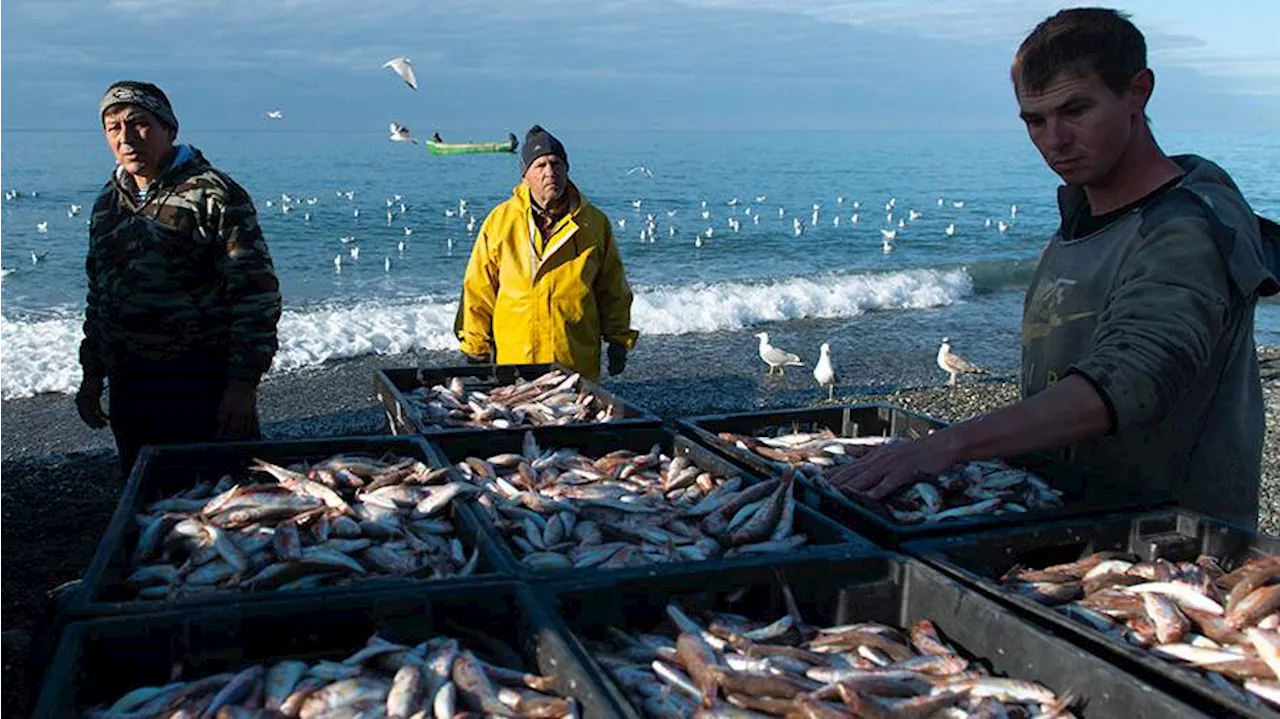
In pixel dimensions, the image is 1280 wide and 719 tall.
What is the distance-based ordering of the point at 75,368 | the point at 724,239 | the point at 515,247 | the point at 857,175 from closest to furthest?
the point at 515,247 → the point at 75,368 → the point at 724,239 → the point at 857,175

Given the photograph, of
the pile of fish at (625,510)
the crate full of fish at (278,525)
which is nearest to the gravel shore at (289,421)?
the pile of fish at (625,510)

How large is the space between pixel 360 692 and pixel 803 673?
1.14 m

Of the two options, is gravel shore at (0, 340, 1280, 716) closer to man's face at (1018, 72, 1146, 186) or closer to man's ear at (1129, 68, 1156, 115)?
man's face at (1018, 72, 1146, 186)

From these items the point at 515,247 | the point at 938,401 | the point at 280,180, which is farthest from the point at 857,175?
the point at 515,247

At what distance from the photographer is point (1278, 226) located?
3312 millimetres

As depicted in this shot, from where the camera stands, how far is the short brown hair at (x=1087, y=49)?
309cm

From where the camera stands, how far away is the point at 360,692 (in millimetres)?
2533

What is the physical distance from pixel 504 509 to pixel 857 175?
3170 inches

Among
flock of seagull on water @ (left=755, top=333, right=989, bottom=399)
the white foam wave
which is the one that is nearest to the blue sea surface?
the white foam wave

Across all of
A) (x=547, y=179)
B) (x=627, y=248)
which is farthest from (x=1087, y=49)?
(x=627, y=248)

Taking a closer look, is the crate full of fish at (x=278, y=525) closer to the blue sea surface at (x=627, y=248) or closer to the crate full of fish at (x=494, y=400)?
the crate full of fish at (x=494, y=400)

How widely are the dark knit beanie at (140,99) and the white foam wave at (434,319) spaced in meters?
11.1

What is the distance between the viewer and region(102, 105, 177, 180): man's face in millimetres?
5336

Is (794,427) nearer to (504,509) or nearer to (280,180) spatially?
(504,509)
